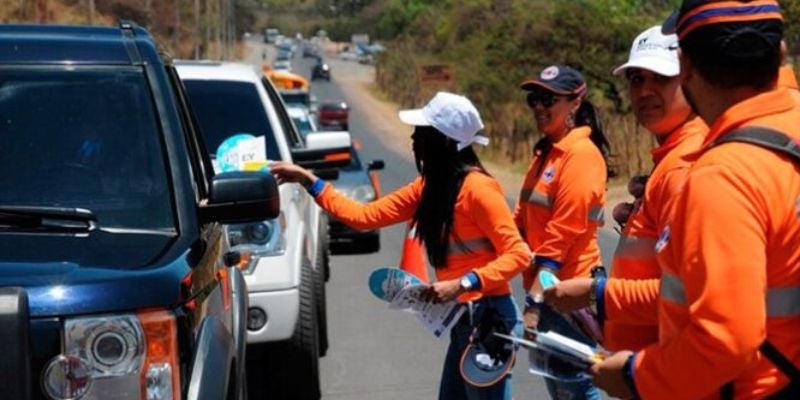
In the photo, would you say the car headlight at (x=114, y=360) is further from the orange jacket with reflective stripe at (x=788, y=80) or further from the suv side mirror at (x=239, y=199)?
the orange jacket with reflective stripe at (x=788, y=80)

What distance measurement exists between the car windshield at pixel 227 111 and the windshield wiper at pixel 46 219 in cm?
395

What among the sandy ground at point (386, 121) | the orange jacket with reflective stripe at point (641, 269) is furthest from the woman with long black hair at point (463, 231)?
the sandy ground at point (386, 121)

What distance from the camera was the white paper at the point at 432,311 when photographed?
16.8ft

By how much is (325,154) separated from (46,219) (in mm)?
3818

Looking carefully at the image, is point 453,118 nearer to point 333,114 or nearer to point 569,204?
point 569,204

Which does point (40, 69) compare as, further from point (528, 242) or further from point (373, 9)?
point (373, 9)

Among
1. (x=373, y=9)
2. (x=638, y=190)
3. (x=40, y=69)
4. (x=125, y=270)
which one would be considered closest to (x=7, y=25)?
(x=40, y=69)

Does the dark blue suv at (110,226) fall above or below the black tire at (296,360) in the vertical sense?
above

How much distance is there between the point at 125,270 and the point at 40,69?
1.44 meters

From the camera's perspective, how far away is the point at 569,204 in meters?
5.27

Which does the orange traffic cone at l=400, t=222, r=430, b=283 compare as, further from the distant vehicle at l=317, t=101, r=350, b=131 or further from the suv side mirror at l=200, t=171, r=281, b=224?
the distant vehicle at l=317, t=101, r=350, b=131

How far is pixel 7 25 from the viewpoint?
206 inches

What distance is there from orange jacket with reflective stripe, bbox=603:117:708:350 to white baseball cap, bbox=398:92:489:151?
4.60 feet

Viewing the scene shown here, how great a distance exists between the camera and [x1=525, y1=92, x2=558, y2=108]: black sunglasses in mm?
5477
